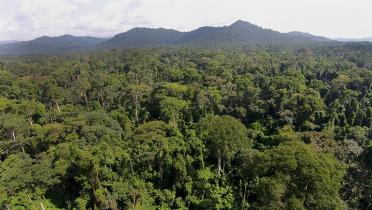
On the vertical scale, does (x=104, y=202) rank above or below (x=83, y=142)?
below

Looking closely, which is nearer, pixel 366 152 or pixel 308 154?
pixel 308 154

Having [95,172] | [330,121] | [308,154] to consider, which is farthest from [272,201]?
[330,121]

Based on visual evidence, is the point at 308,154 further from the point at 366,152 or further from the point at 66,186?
the point at 66,186

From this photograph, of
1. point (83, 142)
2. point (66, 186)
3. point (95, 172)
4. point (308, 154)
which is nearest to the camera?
point (308, 154)

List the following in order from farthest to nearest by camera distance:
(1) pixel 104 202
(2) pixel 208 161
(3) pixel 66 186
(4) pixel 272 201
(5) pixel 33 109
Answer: (5) pixel 33 109 → (2) pixel 208 161 → (3) pixel 66 186 → (1) pixel 104 202 → (4) pixel 272 201

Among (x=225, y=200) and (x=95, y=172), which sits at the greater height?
(x=95, y=172)

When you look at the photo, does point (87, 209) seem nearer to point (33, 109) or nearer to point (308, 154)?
point (308, 154)

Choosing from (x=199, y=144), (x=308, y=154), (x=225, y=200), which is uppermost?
(x=308, y=154)

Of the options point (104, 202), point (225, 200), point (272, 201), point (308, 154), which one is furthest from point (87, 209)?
point (308, 154)

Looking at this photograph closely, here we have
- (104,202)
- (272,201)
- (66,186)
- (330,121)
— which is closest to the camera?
(272,201)
